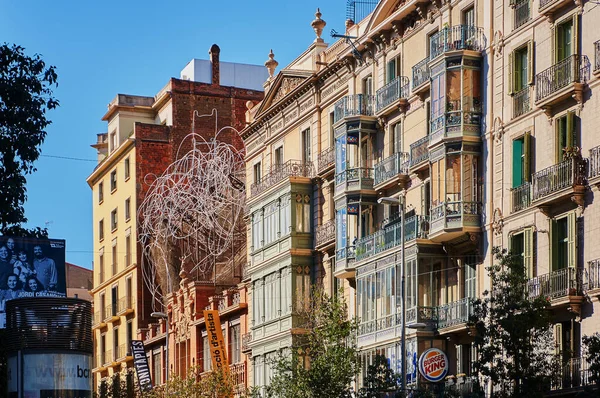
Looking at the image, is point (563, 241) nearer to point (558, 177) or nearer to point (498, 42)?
point (558, 177)

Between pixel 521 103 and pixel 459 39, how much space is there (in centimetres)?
501

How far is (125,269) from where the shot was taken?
97625mm

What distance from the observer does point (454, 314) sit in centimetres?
5322

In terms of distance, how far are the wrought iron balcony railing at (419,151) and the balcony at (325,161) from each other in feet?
29.4

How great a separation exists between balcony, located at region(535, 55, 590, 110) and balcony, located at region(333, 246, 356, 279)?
15207mm

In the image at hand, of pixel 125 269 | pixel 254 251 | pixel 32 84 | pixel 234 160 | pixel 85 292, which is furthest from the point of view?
pixel 85 292

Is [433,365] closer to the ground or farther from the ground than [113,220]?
closer to the ground

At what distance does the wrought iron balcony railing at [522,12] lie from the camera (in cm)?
4962

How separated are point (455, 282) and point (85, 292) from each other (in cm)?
8421

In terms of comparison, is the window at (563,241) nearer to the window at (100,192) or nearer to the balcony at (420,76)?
the balcony at (420,76)

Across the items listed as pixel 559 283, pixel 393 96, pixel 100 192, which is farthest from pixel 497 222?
pixel 100 192

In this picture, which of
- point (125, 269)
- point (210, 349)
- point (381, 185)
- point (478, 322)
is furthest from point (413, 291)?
point (125, 269)

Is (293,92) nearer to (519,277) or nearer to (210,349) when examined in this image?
(210,349)

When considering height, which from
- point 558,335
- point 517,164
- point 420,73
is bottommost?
point 558,335
